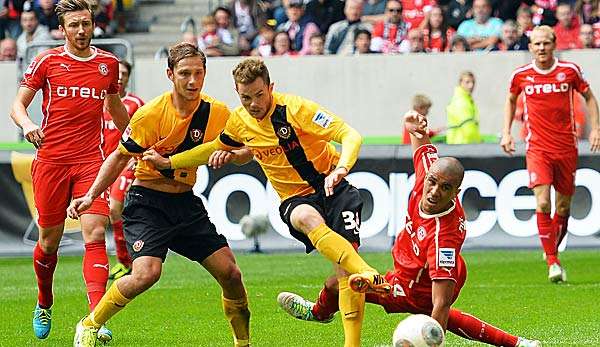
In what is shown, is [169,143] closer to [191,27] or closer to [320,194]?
[320,194]

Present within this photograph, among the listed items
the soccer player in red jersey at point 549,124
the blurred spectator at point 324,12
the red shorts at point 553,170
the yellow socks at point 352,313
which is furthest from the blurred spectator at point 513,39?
the yellow socks at point 352,313

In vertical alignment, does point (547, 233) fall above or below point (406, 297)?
below

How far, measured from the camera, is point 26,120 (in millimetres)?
9508

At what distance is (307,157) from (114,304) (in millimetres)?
1553

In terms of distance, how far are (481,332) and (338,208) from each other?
46.6 inches

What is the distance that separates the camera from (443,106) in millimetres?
20609

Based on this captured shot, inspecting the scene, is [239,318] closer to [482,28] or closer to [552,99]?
[552,99]

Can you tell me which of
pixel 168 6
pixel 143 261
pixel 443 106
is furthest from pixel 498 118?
pixel 143 261

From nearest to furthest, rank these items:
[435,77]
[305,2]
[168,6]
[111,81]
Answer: [111,81]
[435,77]
[305,2]
[168,6]

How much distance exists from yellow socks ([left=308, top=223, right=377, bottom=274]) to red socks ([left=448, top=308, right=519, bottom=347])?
660mm

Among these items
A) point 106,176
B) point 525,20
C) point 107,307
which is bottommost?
point 107,307

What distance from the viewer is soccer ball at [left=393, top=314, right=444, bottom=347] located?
7.38 metres

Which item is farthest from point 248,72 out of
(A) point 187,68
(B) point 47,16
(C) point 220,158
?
(B) point 47,16

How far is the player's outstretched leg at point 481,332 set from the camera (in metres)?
8.19
